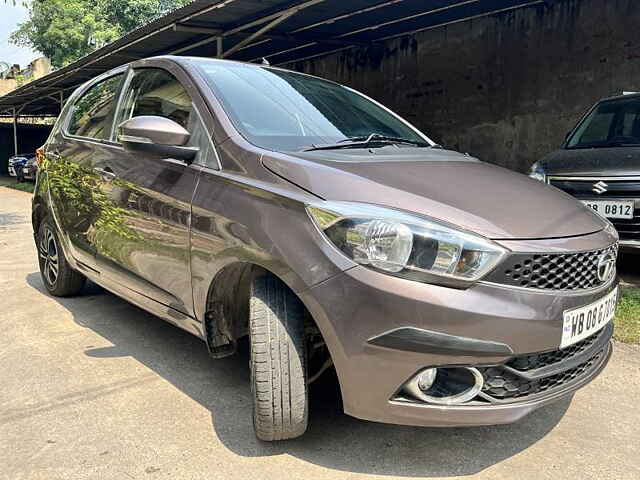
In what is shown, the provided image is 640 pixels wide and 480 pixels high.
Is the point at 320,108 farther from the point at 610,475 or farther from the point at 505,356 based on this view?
the point at 610,475

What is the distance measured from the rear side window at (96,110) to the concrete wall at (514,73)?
25.9ft

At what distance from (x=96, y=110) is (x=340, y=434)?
2703 millimetres

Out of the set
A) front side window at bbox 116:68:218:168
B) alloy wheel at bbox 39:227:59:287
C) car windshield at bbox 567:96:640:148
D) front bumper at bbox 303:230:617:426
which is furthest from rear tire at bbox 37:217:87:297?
car windshield at bbox 567:96:640:148

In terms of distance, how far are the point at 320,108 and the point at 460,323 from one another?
1529mm

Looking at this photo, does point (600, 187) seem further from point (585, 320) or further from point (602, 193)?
point (585, 320)

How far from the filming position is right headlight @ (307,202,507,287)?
187 centimetres

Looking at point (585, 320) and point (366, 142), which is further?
point (366, 142)

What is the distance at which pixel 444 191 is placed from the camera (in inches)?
83.6

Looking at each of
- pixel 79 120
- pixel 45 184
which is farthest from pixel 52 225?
pixel 79 120

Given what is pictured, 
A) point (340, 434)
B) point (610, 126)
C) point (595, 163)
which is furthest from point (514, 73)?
point (340, 434)

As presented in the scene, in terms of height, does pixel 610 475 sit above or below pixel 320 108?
below

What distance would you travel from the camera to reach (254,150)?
92.9 inches

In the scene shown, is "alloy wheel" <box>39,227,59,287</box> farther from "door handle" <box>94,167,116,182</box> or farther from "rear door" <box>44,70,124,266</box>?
"door handle" <box>94,167,116,182</box>

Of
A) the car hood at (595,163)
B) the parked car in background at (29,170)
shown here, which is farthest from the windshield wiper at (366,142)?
the parked car in background at (29,170)
